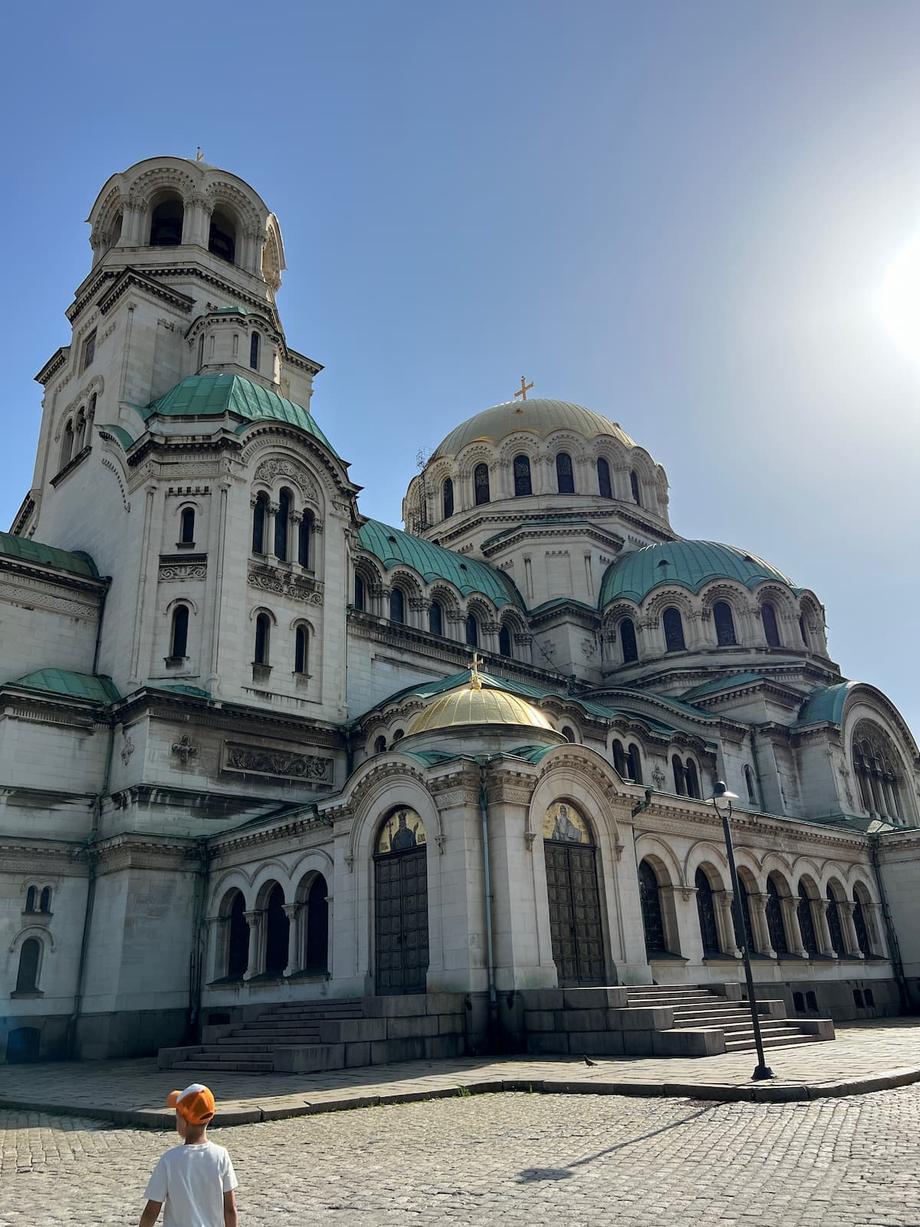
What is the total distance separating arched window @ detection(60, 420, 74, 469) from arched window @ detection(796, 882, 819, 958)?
31.0 meters

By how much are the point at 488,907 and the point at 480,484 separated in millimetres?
33907

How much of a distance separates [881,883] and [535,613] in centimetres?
1818

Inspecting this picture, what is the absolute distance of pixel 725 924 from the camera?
2644cm

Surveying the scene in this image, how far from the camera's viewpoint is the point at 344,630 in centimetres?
3309

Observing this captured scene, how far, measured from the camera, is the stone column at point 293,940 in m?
24.0

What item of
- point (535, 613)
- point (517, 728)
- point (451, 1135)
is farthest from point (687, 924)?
point (535, 613)

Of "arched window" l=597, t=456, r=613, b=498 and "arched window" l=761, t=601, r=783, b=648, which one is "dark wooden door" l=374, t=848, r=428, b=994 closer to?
"arched window" l=761, t=601, r=783, b=648

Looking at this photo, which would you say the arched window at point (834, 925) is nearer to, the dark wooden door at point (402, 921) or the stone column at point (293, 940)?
the dark wooden door at point (402, 921)

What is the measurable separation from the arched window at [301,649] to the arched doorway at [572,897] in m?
12.6

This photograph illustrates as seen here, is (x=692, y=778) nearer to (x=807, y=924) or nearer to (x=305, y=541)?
(x=807, y=924)

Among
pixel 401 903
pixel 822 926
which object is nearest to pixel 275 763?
pixel 401 903

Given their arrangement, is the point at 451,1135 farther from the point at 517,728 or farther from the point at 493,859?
the point at 517,728

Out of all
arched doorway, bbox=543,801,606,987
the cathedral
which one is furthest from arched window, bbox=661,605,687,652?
arched doorway, bbox=543,801,606,987

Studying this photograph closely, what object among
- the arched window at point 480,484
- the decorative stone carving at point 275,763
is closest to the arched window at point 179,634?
the decorative stone carving at point 275,763
